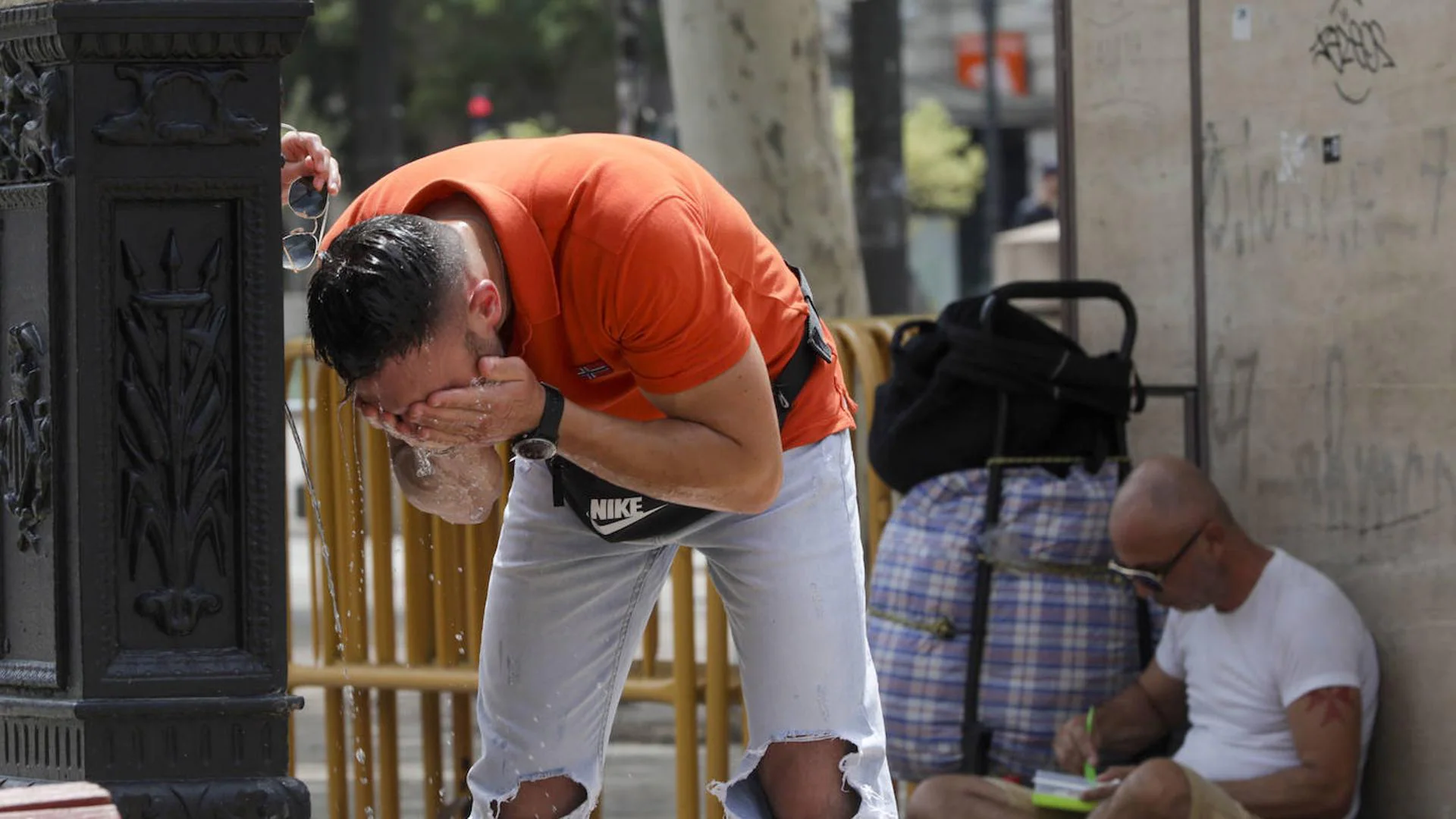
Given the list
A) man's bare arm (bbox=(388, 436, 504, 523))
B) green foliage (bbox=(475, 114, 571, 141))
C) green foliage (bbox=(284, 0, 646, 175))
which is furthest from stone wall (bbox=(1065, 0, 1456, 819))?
green foliage (bbox=(475, 114, 571, 141))

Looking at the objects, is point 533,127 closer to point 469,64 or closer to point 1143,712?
point 469,64

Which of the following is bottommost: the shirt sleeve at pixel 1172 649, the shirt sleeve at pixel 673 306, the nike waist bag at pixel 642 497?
the shirt sleeve at pixel 1172 649

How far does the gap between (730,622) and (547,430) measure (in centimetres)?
81

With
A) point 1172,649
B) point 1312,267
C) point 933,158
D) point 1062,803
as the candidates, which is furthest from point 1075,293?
point 933,158

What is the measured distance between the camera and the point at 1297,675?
4.69 meters

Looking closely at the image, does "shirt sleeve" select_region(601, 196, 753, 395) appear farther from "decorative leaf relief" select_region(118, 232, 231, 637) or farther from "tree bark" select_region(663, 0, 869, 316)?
"tree bark" select_region(663, 0, 869, 316)

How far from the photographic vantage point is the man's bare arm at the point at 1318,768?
4.60m

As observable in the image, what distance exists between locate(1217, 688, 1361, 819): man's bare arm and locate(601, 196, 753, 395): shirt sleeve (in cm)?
218

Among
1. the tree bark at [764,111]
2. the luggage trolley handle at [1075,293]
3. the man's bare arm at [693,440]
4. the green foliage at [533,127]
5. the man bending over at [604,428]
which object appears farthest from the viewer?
the green foliage at [533,127]

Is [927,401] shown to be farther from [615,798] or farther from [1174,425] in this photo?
[615,798]

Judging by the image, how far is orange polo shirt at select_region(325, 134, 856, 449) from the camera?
2883 millimetres

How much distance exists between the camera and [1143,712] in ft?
16.7

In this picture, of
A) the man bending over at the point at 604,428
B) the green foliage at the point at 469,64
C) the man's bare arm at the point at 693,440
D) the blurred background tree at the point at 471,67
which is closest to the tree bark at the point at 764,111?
the man bending over at the point at 604,428

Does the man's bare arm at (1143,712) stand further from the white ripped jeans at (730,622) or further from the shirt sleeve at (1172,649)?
the white ripped jeans at (730,622)
